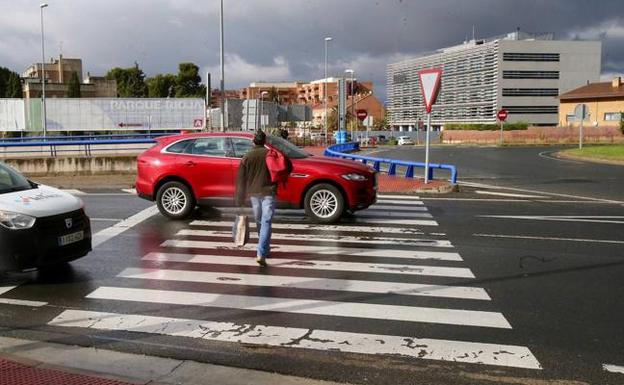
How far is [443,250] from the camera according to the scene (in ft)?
29.1

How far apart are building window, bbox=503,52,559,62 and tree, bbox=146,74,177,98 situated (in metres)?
58.9

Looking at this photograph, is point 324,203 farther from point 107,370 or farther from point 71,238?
point 107,370

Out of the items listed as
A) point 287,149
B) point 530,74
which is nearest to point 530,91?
point 530,74

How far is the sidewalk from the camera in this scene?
13.9 feet

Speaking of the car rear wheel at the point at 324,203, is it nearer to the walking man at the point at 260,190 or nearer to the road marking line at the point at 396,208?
the road marking line at the point at 396,208

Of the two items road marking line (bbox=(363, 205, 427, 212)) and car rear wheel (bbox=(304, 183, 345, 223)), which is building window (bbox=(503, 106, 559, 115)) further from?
car rear wheel (bbox=(304, 183, 345, 223))

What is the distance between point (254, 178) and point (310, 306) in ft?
7.85

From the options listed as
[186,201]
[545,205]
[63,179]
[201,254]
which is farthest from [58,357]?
[63,179]

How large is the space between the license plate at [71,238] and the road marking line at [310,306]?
68 cm

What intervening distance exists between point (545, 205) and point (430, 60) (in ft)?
388

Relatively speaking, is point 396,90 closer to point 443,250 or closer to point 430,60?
point 430,60

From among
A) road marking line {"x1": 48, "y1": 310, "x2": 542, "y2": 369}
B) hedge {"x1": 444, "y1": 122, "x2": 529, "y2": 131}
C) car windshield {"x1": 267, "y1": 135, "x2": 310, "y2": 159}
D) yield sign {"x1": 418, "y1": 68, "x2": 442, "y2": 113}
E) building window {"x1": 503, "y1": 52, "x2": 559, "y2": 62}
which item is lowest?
road marking line {"x1": 48, "y1": 310, "x2": 542, "y2": 369}

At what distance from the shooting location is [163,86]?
10006cm

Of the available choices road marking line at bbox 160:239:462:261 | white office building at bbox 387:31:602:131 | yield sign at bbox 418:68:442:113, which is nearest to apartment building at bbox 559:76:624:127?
white office building at bbox 387:31:602:131
